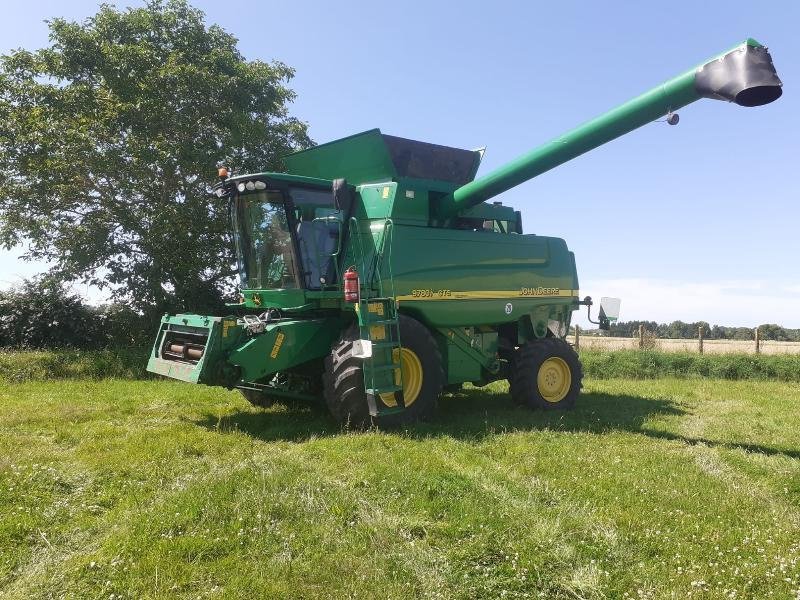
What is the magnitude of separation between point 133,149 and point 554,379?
10.5 metres

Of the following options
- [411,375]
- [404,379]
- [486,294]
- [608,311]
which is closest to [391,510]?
[404,379]

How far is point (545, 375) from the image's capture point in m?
9.01

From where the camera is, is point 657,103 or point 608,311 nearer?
point 657,103

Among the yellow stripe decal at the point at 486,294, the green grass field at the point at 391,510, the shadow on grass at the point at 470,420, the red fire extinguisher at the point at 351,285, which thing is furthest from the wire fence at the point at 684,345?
the red fire extinguisher at the point at 351,285

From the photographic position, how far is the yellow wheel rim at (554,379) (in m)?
8.96

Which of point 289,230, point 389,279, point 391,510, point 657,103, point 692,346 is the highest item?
point 657,103

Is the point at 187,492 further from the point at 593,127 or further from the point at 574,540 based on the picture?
the point at 593,127

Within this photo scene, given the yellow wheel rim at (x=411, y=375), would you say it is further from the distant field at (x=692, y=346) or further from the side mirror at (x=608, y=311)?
the distant field at (x=692, y=346)

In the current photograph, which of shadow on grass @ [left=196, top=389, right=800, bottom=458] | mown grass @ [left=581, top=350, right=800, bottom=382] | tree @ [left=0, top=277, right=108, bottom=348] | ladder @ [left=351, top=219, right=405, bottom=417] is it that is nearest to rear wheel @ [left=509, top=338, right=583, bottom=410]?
shadow on grass @ [left=196, top=389, right=800, bottom=458]

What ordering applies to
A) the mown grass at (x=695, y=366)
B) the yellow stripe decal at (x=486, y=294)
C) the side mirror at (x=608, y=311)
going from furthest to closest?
the mown grass at (x=695, y=366) → the side mirror at (x=608, y=311) → the yellow stripe decal at (x=486, y=294)

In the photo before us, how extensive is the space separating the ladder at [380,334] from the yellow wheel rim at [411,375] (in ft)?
0.61

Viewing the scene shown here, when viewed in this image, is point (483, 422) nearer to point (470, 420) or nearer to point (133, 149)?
point (470, 420)

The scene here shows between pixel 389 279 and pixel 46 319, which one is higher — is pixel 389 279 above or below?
above

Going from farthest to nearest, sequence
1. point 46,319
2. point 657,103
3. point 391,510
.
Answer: point 46,319 → point 657,103 → point 391,510
